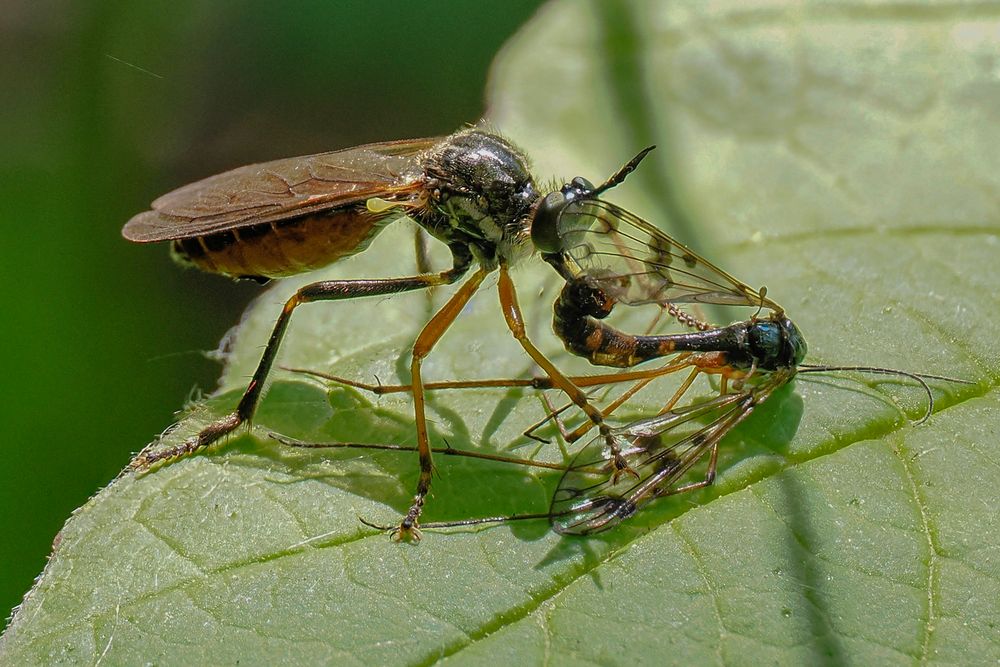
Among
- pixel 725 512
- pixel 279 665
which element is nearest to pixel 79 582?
pixel 279 665

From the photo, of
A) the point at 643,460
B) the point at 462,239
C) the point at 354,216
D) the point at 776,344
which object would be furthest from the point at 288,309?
the point at 776,344

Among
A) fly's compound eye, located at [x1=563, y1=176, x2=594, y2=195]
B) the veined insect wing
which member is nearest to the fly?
fly's compound eye, located at [x1=563, y1=176, x2=594, y2=195]

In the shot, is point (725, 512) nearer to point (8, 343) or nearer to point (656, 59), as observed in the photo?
point (656, 59)

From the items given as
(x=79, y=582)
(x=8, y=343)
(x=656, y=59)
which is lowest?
(x=79, y=582)

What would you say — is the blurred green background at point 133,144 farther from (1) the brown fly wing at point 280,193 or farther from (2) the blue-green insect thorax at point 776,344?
(2) the blue-green insect thorax at point 776,344

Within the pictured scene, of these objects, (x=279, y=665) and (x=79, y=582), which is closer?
(x=279, y=665)
